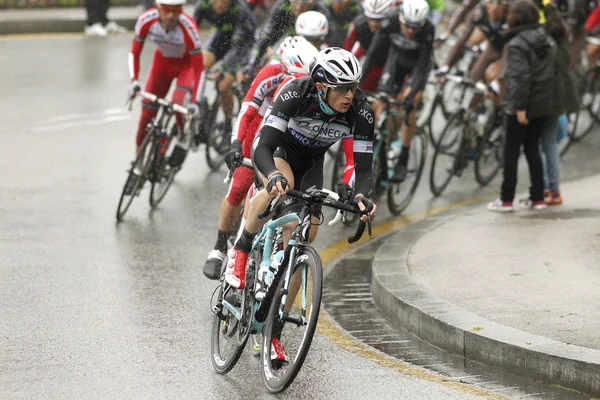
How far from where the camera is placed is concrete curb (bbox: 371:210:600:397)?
6777mm

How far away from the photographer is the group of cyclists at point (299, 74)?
273 inches

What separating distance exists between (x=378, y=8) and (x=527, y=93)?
2003mm

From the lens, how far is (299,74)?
8414mm

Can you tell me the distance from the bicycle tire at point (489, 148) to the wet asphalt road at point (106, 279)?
0.18 meters

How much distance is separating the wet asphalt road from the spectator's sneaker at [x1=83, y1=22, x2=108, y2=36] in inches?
262

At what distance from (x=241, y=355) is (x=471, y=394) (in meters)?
1.44

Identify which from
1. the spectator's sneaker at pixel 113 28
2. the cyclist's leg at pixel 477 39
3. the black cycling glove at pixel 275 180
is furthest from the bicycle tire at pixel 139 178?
the spectator's sneaker at pixel 113 28

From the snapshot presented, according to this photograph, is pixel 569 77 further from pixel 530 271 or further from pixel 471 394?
pixel 471 394

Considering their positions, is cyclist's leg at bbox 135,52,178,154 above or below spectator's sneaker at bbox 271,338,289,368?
below

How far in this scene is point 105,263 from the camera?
32.1ft

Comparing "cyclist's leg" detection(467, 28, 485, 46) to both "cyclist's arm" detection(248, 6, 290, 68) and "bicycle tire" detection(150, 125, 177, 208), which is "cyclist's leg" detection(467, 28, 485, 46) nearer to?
"cyclist's arm" detection(248, 6, 290, 68)

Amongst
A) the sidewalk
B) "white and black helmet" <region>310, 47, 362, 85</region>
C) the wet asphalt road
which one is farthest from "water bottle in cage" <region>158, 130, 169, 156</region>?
"white and black helmet" <region>310, 47, 362, 85</region>

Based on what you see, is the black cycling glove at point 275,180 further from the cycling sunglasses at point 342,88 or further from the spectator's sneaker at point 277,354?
the spectator's sneaker at point 277,354

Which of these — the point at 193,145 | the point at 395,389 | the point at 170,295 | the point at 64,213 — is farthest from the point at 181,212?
the point at 395,389
